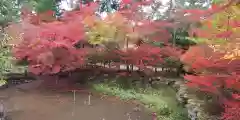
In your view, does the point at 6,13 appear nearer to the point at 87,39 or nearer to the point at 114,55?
the point at 87,39

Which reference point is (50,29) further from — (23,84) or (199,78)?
(199,78)

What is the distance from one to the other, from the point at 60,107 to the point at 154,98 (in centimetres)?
361

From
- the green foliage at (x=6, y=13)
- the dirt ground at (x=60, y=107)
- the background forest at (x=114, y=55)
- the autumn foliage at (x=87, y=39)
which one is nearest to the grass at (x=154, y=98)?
the background forest at (x=114, y=55)

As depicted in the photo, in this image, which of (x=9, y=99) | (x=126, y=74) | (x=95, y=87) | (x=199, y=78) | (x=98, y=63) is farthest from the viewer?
(x=98, y=63)

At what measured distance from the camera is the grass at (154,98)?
9.29 meters

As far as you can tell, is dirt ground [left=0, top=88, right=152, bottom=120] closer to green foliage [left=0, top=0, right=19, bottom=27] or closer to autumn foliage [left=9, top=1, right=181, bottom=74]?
autumn foliage [left=9, top=1, right=181, bottom=74]

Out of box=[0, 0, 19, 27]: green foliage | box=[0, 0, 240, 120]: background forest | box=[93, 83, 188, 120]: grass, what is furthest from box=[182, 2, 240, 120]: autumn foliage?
box=[0, 0, 19, 27]: green foliage

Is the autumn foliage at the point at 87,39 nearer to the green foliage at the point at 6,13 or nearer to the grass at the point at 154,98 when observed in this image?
the grass at the point at 154,98

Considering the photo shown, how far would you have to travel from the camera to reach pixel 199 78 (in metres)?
6.97

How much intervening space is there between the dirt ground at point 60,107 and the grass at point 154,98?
1.68ft

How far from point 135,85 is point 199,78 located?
6731 mm

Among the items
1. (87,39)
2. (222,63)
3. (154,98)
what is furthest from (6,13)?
(222,63)

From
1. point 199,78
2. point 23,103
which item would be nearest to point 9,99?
point 23,103

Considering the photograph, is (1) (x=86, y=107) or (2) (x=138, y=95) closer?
(1) (x=86, y=107)
